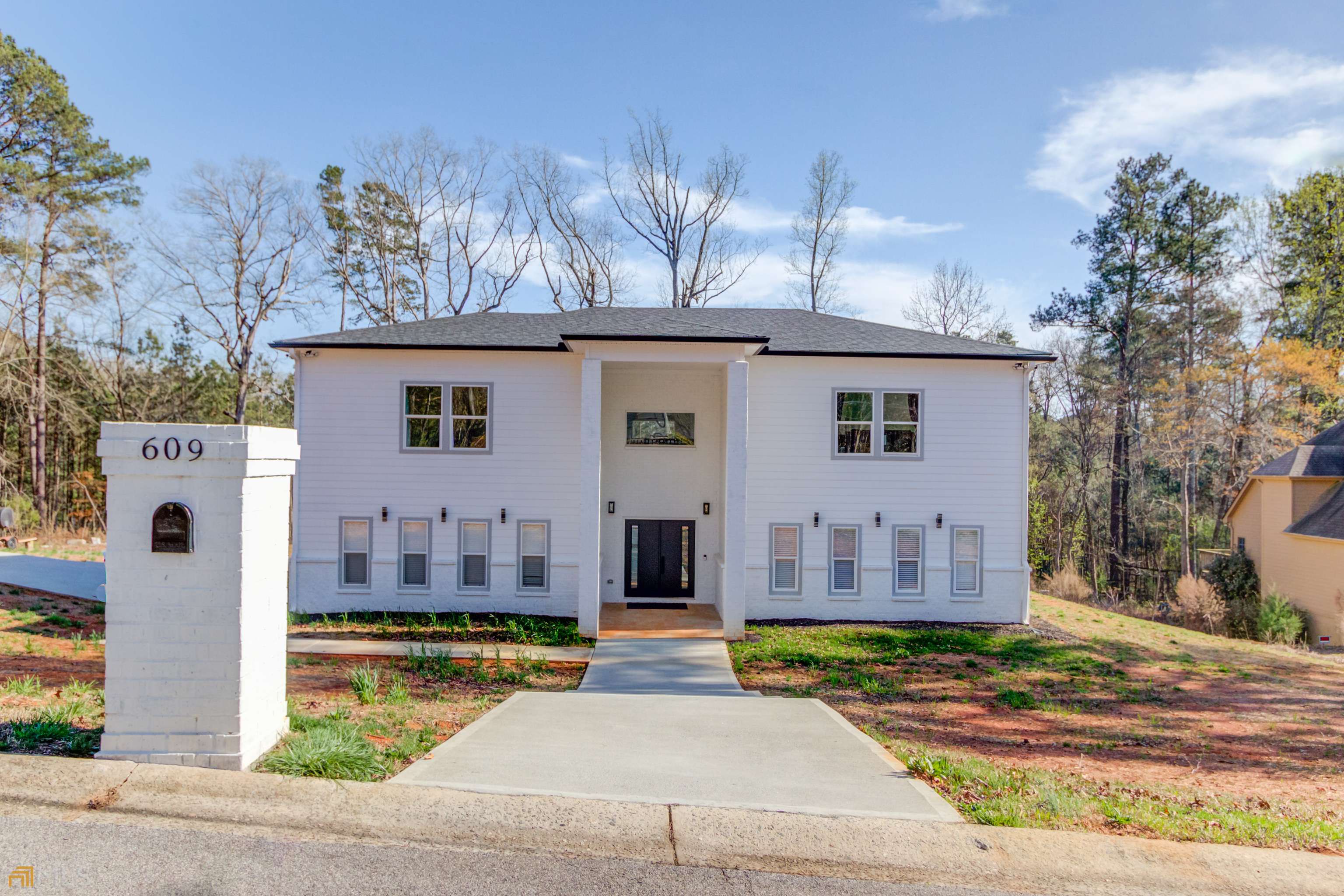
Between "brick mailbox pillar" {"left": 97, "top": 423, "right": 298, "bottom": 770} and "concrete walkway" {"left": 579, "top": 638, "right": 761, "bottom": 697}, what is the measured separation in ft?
16.3

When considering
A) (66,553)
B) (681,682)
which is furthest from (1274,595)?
(66,553)

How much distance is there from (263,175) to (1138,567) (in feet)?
124

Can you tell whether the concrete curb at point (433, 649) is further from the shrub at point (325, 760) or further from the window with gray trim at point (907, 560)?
the window with gray trim at point (907, 560)

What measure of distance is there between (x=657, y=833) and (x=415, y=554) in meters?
11.0

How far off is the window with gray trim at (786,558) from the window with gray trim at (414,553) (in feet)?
22.0

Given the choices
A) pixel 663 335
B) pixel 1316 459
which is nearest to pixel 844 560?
pixel 663 335

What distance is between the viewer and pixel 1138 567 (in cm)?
2927

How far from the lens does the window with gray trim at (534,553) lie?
13.8 metres

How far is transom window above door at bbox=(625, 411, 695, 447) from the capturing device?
14.8m

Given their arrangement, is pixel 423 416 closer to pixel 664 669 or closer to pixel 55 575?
pixel 664 669

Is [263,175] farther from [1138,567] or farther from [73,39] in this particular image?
[1138,567]

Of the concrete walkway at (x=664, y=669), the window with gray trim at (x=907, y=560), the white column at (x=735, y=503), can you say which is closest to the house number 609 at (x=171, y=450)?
the concrete walkway at (x=664, y=669)

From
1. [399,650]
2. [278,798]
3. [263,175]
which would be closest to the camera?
[278,798]

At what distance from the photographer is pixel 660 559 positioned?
14852 mm
